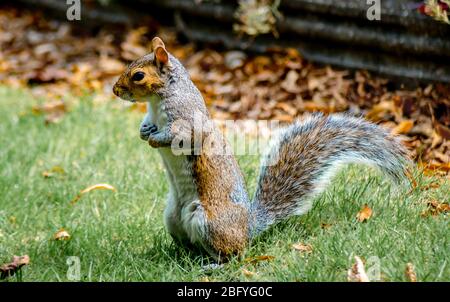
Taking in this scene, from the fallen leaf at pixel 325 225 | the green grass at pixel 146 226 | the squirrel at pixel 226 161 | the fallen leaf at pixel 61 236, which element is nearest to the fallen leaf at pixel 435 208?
the green grass at pixel 146 226

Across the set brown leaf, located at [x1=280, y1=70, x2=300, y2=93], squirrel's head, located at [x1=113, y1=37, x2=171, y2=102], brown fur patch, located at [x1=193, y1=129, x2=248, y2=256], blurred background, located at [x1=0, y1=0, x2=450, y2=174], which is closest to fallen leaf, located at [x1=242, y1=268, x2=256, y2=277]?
brown fur patch, located at [x1=193, y1=129, x2=248, y2=256]

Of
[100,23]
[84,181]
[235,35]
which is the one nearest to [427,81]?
[235,35]

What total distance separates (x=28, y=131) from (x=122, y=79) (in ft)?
7.92

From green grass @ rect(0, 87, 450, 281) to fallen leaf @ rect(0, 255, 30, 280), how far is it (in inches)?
1.6

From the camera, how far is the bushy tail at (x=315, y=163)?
3.20m

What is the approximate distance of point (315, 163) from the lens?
321 cm

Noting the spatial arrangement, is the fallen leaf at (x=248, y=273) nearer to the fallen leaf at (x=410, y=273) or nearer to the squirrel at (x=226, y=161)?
the squirrel at (x=226, y=161)

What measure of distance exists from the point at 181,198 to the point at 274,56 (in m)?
3.21

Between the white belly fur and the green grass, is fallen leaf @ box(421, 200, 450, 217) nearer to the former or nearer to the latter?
the green grass

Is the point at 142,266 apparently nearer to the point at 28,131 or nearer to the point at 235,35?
the point at 28,131

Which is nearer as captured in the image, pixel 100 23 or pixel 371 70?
pixel 371 70
